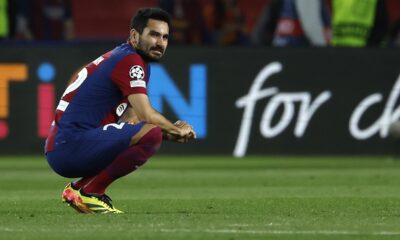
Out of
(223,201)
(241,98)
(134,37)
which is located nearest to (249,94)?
(241,98)

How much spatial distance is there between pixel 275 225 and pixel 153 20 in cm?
185

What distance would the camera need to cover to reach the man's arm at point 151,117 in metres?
9.57

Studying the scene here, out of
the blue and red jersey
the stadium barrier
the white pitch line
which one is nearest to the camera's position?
the white pitch line

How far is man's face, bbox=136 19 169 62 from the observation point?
32.2 feet

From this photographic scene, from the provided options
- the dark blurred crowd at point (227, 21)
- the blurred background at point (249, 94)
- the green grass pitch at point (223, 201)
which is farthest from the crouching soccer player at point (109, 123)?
the dark blurred crowd at point (227, 21)

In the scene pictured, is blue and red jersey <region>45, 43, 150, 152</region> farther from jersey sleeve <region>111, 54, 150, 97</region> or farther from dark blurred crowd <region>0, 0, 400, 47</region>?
dark blurred crowd <region>0, 0, 400, 47</region>

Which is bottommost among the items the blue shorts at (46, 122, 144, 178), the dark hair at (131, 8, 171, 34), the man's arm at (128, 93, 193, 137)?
the blue shorts at (46, 122, 144, 178)

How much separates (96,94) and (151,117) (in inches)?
18.9

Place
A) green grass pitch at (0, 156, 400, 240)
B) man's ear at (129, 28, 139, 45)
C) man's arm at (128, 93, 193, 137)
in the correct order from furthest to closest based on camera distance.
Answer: man's ear at (129, 28, 139, 45)
man's arm at (128, 93, 193, 137)
green grass pitch at (0, 156, 400, 240)

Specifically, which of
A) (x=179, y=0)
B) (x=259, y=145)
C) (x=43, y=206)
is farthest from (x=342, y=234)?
(x=179, y=0)

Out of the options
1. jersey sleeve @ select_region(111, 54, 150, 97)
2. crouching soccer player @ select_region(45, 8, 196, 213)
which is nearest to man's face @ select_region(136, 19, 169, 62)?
crouching soccer player @ select_region(45, 8, 196, 213)

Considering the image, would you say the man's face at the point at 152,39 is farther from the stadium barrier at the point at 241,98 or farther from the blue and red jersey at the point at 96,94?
the stadium barrier at the point at 241,98

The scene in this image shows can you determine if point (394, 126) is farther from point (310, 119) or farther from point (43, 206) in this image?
point (43, 206)

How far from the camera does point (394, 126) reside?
18125 mm
